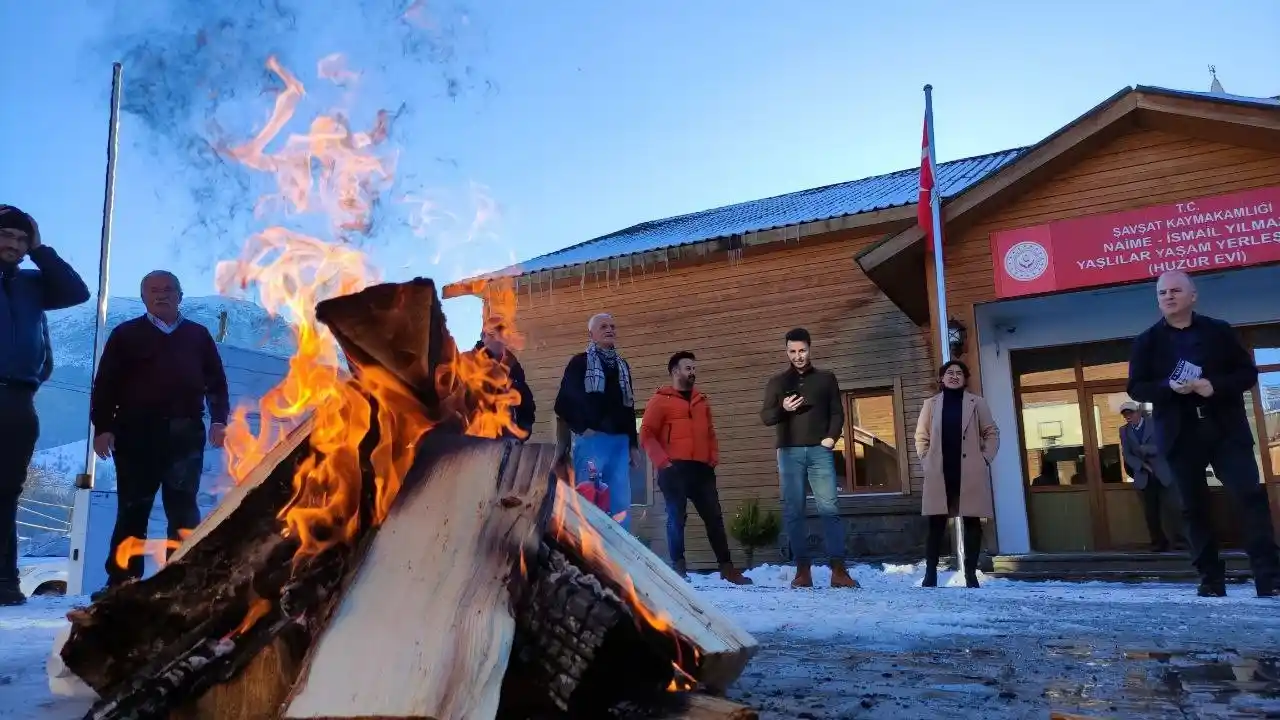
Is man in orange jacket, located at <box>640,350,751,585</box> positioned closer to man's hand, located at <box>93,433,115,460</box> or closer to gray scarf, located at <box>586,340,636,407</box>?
gray scarf, located at <box>586,340,636,407</box>

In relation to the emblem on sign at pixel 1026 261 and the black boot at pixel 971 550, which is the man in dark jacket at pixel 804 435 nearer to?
the black boot at pixel 971 550

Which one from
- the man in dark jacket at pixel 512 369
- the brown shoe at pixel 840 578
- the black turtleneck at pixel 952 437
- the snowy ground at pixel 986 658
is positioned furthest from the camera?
the black turtleneck at pixel 952 437

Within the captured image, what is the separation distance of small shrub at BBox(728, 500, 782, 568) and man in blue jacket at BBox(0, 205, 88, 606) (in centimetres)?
800

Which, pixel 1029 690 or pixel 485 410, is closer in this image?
pixel 1029 690

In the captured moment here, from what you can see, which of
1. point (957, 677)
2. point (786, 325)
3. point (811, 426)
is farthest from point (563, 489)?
point (786, 325)

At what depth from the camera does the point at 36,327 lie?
522 cm

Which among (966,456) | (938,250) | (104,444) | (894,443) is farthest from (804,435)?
(894,443)

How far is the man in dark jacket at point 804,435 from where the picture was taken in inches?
255

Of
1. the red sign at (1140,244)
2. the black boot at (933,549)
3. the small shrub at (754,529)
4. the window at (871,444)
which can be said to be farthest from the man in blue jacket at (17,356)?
the window at (871,444)

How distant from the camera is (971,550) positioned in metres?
6.43

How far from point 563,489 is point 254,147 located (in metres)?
2.00

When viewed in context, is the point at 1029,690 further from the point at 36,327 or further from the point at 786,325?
the point at 786,325

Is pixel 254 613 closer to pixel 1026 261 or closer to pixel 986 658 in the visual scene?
pixel 986 658

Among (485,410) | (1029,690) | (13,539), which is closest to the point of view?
(1029,690)
